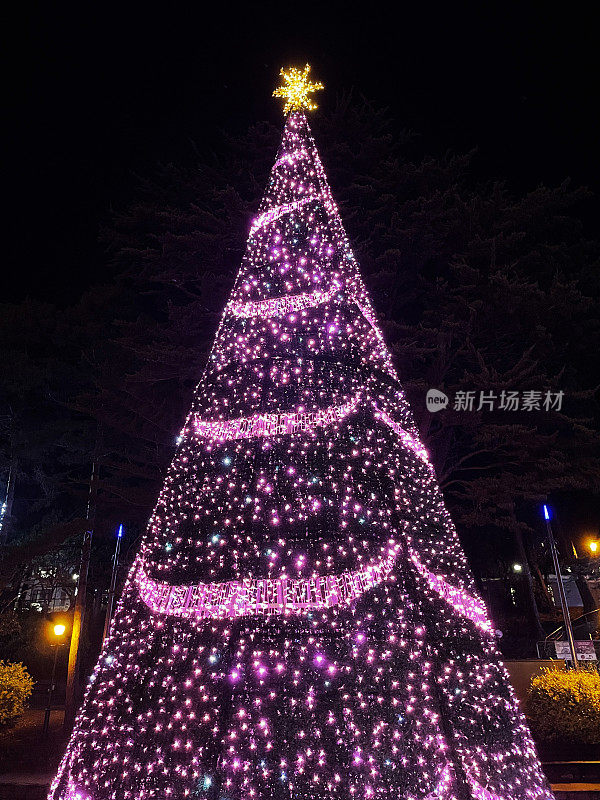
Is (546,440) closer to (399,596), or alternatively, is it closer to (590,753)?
(590,753)

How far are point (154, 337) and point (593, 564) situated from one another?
14.5 metres

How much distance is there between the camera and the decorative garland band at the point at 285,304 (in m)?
5.18

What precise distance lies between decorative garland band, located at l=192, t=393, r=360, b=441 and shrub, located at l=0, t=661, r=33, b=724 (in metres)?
7.51

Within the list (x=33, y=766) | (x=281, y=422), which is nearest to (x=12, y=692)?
(x=33, y=766)

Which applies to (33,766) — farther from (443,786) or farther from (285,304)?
(285,304)

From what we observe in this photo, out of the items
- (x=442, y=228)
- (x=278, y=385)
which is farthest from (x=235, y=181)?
(x=278, y=385)

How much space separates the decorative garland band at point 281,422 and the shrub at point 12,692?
7.51m

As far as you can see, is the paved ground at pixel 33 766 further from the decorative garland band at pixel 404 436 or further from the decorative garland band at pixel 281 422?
the decorative garland band at pixel 281 422

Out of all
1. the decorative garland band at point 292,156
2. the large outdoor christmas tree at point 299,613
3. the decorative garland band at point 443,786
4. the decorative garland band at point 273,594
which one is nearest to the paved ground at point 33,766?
the large outdoor christmas tree at point 299,613

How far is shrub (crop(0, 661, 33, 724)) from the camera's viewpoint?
8.66 metres

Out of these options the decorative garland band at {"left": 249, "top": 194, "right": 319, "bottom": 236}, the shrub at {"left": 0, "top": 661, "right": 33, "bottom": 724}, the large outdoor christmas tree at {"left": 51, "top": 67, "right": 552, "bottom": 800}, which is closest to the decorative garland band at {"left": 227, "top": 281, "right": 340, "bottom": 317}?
the large outdoor christmas tree at {"left": 51, "top": 67, "right": 552, "bottom": 800}

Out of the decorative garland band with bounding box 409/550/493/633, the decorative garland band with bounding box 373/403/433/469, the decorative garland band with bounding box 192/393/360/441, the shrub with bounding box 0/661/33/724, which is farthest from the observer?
the shrub with bounding box 0/661/33/724

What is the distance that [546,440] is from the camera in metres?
8.91

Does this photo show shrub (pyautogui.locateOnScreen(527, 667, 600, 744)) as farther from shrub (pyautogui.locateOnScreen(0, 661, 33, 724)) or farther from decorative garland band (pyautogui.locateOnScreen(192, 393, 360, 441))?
shrub (pyautogui.locateOnScreen(0, 661, 33, 724))
